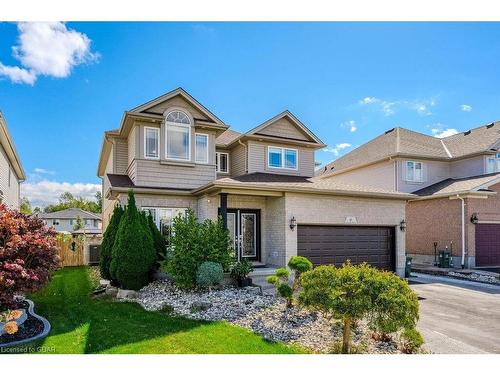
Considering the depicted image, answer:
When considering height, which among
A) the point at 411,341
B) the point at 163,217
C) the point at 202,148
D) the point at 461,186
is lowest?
the point at 411,341

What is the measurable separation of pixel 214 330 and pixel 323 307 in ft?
6.97

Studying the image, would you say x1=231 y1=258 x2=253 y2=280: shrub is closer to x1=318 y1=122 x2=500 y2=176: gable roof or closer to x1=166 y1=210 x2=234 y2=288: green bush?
x1=166 y1=210 x2=234 y2=288: green bush

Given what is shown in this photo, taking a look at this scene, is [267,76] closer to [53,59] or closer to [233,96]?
[233,96]

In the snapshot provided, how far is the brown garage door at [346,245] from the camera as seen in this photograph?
12.7m

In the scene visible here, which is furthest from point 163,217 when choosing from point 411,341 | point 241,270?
point 411,341

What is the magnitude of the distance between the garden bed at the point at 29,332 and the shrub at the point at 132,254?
7.88ft

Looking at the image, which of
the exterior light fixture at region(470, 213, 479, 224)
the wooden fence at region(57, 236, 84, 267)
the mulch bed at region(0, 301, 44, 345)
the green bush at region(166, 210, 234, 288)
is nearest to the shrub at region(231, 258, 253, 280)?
the green bush at region(166, 210, 234, 288)

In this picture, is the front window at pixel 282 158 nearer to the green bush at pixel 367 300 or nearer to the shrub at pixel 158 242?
the shrub at pixel 158 242

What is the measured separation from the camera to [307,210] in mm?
12547

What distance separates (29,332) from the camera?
256 inches

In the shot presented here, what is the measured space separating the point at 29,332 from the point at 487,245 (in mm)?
19331

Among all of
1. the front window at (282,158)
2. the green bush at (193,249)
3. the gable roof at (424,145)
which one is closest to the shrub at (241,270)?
the green bush at (193,249)

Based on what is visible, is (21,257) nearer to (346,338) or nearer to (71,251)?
(346,338)
